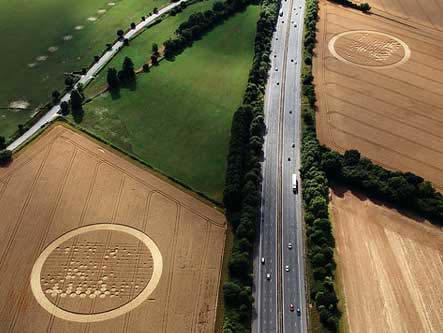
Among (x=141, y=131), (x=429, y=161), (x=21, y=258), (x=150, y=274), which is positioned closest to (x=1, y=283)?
(x=21, y=258)

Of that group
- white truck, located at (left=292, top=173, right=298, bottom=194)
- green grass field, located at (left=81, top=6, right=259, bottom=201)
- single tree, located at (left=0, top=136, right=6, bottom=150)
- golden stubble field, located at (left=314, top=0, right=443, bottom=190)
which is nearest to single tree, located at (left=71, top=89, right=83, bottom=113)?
green grass field, located at (left=81, top=6, right=259, bottom=201)

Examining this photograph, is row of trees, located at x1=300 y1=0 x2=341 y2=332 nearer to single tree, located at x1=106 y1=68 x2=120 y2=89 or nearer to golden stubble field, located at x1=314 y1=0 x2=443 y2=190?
golden stubble field, located at x1=314 y1=0 x2=443 y2=190

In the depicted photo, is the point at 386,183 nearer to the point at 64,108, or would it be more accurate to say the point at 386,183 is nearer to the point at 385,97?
the point at 385,97

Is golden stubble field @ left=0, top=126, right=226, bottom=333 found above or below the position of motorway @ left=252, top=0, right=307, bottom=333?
below

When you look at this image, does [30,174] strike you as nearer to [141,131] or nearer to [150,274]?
[141,131]

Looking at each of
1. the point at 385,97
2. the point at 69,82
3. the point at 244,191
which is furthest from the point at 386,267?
the point at 69,82
